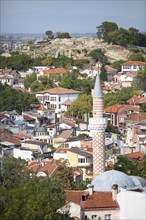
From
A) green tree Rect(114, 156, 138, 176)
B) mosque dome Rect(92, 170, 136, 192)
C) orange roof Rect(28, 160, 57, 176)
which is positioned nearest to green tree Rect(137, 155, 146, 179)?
green tree Rect(114, 156, 138, 176)

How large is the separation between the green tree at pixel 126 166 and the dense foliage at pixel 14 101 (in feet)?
44.2

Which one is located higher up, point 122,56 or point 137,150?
→ point 122,56

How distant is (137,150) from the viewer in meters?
23.7

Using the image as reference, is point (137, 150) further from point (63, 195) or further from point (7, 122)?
point (63, 195)

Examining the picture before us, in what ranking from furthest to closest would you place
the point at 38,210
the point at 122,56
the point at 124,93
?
the point at 122,56
the point at 124,93
the point at 38,210

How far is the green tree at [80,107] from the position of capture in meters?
31.9

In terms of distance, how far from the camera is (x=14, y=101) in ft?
110

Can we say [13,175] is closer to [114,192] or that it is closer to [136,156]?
[114,192]

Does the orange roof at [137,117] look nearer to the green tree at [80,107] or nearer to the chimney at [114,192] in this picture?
the green tree at [80,107]

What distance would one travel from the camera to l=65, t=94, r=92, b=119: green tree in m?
31.9

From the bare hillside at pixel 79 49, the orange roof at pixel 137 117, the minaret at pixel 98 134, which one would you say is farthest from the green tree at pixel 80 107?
the bare hillside at pixel 79 49

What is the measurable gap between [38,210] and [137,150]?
1139 cm

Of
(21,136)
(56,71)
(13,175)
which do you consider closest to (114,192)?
(13,175)

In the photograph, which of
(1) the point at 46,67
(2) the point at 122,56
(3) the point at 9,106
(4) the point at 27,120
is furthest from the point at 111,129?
(2) the point at 122,56
